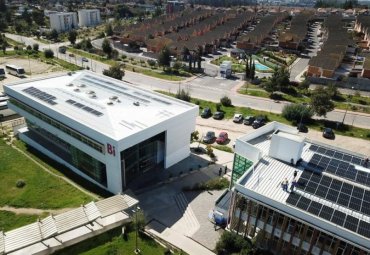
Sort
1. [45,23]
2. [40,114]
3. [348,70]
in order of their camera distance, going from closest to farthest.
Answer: [40,114], [348,70], [45,23]

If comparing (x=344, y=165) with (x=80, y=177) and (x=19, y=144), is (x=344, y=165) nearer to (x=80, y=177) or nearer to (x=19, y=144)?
(x=80, y=177)

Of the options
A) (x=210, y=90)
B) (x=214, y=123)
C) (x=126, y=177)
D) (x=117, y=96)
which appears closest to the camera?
(x=126, y=177)

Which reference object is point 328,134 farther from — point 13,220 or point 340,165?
point 13,220

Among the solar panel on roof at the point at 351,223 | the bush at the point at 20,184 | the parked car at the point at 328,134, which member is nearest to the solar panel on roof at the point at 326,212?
the solar panel on roof at the point at 351,223

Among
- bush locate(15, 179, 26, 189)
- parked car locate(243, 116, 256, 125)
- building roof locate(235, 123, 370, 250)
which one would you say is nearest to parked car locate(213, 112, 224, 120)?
parked car locate(243, 116, 256, 125)

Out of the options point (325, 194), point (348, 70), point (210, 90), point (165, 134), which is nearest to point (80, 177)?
point (165, 134)

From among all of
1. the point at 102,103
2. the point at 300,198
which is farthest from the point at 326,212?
the point at 102,103
